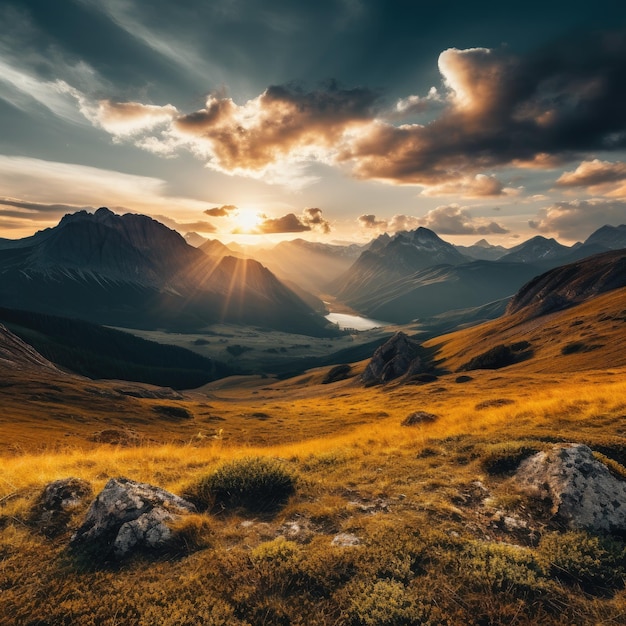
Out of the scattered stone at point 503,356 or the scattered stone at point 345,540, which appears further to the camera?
the scattered stone at point 503,356

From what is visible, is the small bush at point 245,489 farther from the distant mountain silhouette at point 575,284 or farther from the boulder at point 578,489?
the distant mountain silhouette at point 575,284

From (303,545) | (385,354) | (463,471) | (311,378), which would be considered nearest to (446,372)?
(385,354)

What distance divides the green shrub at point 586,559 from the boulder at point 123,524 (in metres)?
8.91

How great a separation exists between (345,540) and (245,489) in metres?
4.10

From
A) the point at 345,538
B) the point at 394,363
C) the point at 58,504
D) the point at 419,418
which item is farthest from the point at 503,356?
the point at 58,504

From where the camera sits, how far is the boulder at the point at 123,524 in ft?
27.0

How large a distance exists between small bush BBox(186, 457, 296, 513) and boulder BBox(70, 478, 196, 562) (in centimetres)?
149

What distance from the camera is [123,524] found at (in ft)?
28.0

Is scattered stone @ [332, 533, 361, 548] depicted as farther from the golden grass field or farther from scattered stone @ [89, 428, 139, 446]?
scattered stone @ [89, 428, 139, 446]

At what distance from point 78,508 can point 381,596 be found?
28.4 feet

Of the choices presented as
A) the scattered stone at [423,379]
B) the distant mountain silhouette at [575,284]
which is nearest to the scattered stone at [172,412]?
the scattered stone at [423,379]

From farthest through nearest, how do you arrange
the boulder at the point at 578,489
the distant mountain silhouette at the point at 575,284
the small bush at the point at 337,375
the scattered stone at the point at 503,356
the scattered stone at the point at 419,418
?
the small bush at the point at 337,375 → the distant mountain silhouette at the point at 575,284 → the scattered stone at the point at 503,356 → the scattered stone at the point at 419,418 → the boulder at the point at 578,489

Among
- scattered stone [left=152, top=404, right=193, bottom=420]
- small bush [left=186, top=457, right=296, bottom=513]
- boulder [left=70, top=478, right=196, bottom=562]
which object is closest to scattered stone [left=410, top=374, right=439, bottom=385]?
scattered stone [left=152, top=404, right=193, bottom=420]

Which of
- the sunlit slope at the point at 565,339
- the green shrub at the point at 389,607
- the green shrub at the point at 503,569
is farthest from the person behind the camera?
the sunlit slope at the point at 565,339
